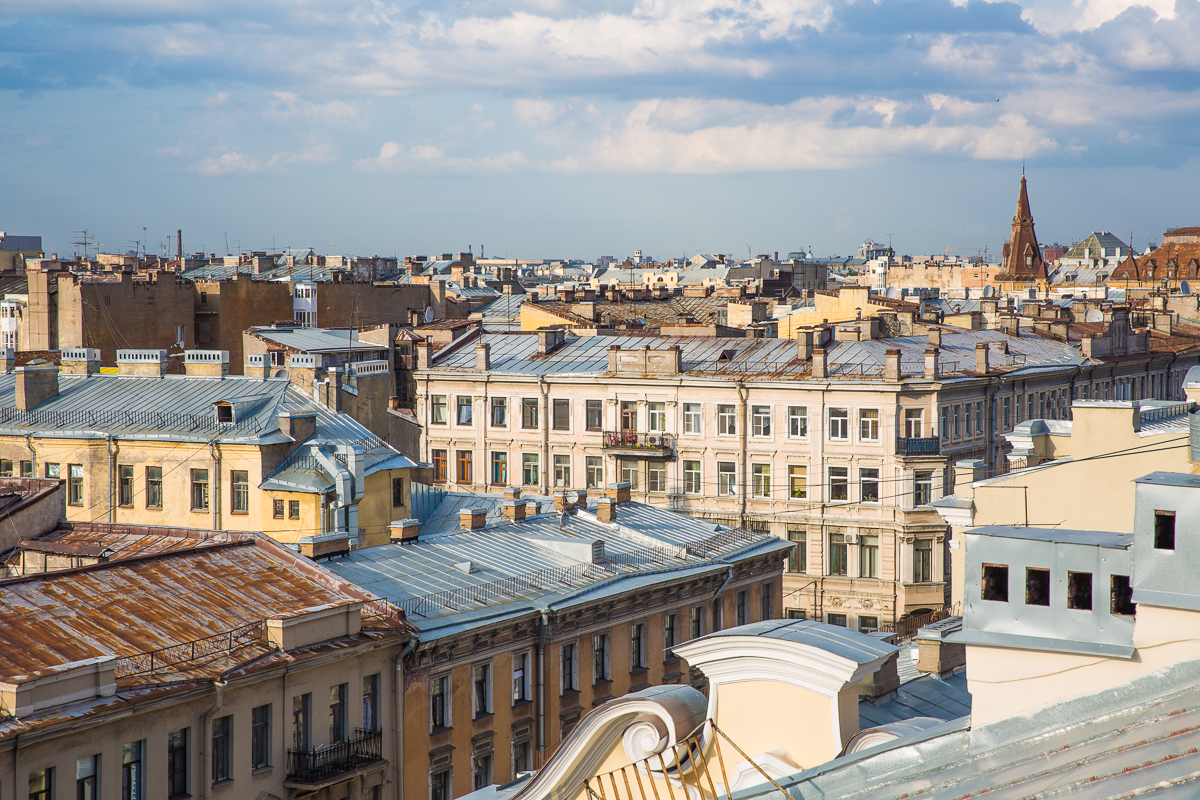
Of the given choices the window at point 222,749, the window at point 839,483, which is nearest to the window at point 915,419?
the window at point 839,483

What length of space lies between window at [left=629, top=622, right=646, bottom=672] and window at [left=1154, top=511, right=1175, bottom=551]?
78.0ft

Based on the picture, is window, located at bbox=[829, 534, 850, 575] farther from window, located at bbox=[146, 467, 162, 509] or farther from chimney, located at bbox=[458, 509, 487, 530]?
window, located at bbox=[146, 467, 162, 509]

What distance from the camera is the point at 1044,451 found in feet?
89.1

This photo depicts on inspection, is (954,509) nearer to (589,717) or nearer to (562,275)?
(589,717)

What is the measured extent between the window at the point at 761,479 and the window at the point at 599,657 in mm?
22883

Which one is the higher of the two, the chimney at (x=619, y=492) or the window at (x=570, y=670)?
the chimney at (x=619, y=492)

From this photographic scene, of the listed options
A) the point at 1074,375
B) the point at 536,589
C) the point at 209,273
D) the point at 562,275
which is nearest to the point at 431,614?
the point at 536,589

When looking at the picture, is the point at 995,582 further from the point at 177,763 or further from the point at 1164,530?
the point at 177,763

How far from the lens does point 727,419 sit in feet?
177

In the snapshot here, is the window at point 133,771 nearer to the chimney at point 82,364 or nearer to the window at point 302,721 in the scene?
the window at point 302,721

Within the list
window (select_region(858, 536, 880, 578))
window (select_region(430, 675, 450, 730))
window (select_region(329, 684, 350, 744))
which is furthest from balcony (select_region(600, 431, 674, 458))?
window (select_region(329, 684, 350, 744))

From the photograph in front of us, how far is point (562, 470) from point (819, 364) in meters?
11.4

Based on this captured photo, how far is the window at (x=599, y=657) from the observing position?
30.7 meters

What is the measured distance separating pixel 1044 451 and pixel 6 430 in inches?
1155
